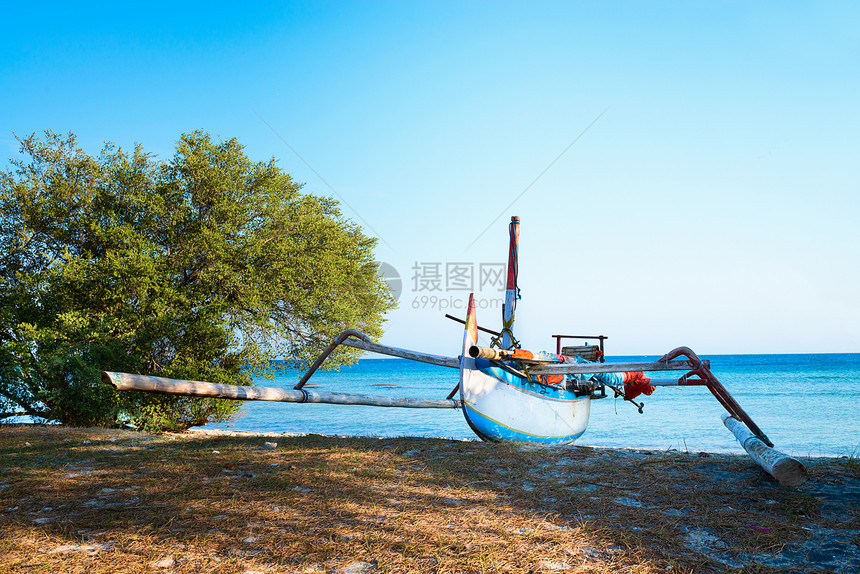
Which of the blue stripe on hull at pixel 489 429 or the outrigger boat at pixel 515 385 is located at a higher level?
the outrigger boat at pixel 515 385

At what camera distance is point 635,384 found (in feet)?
36.6

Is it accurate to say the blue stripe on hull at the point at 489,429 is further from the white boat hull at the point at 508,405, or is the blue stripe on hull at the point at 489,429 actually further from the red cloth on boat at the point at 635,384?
the red cloth on boat at the point at 635,384

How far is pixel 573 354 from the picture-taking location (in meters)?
12.3

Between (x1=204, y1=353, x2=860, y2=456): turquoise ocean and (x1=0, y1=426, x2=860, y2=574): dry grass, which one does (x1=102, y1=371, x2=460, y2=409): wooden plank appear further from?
(x1=204, y1=353, x2=860, y2=456): turquoise ocean

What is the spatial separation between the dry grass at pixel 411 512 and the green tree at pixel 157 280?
22.4 ft

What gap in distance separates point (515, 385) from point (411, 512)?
5.39 metres

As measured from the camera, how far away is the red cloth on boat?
36.2 ft

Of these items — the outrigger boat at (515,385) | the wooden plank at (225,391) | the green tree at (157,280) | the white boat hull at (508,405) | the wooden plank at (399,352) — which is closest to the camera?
the wooden plank at (225,391)

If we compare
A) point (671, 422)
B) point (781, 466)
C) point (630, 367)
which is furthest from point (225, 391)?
point (671, 422)

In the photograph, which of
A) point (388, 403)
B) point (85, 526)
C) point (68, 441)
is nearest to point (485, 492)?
point (85, 526)

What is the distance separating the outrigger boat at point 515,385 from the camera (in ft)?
22.9

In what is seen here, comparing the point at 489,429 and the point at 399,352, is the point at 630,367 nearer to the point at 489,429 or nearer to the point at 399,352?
the point at 489,429

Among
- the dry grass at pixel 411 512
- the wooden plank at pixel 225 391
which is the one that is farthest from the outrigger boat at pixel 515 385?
the dry grass at pixel 411 512

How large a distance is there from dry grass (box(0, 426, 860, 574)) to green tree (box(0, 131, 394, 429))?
6839 millimetres
